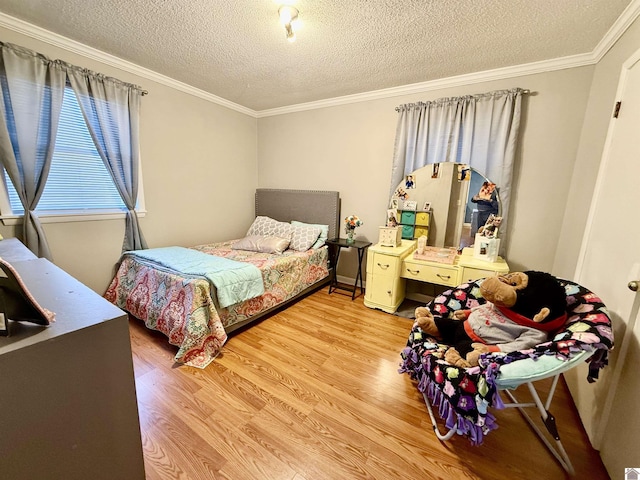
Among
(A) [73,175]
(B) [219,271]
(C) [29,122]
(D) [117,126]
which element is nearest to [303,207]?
(B) [219,271]

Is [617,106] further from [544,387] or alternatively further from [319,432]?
[319,432]

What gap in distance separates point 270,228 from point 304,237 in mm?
580

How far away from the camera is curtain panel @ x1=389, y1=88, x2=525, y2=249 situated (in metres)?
2.37

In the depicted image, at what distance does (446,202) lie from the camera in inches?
107

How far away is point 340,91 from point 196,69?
60.2 inches

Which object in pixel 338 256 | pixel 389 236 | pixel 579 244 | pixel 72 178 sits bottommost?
pixel 338 256

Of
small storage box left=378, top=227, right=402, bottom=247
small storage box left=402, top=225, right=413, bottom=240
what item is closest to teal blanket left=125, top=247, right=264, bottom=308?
small storage box left=378, top=227, right=402, bottom=247

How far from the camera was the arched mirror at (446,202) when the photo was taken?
2.55 metres

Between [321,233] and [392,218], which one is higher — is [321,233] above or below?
below

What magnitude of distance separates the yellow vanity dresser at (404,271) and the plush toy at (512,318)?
0.90 meters

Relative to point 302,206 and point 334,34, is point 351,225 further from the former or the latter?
point 334,34

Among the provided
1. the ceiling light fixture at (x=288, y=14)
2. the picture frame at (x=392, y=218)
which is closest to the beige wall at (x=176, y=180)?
the ceiling light fixture at (x=288, y=14)

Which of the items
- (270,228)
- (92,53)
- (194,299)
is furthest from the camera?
(270,228)

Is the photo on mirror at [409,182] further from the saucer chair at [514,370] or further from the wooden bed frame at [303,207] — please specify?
the saucer chair at [514,370]
